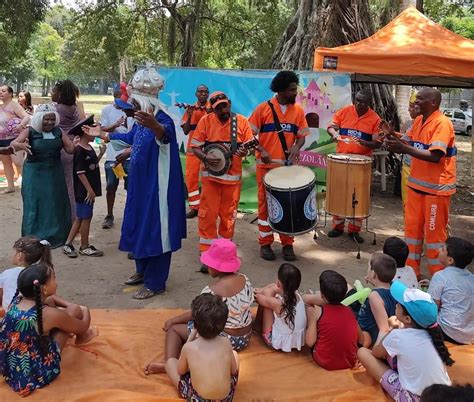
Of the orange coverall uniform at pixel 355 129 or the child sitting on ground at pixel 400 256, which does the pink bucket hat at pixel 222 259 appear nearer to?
the child sitting on ground at pixel 400 256

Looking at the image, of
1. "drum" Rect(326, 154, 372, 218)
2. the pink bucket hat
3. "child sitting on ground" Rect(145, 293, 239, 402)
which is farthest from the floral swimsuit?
"drum" Rect(326, 154, 372, 218)

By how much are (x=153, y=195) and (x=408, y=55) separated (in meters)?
3.64

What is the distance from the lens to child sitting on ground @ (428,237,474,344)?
389cm

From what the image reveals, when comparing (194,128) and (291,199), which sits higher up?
(194,128)

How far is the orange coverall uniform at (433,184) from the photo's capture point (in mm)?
4957

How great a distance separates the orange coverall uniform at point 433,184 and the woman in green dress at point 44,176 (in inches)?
140

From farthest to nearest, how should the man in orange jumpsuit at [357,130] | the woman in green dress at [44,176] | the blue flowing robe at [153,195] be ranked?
the man in orange jumpsuit at [357,130] → the woman in green dress at [44,176] → the blue flowing robe at [153,195]

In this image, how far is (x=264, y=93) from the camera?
8.00 meters

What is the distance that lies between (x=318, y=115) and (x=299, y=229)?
113 inches

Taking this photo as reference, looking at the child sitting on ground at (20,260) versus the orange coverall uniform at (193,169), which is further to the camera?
the orange coverall uniform at (193,169)

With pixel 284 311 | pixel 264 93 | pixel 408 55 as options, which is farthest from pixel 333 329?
pixel 264 93

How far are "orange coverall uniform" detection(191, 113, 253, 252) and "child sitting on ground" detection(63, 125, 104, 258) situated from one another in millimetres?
1157

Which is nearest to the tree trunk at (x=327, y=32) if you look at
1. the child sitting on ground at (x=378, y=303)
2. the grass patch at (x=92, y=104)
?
the child sitting on ground at (x=378, y=303)

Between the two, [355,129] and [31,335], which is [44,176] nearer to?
[31,335]
